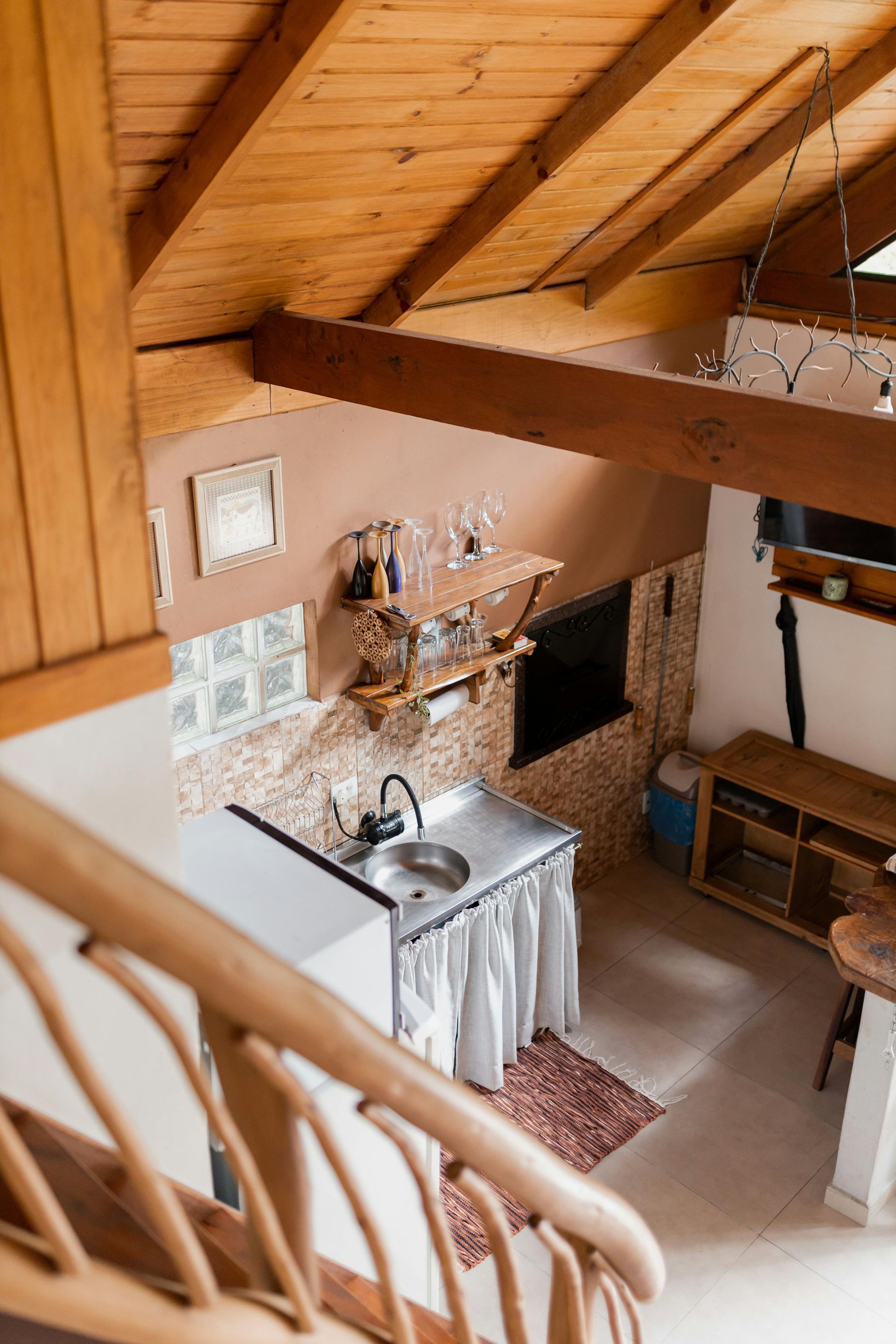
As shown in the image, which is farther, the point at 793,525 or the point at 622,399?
the point at 793,525

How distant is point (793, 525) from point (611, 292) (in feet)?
4.23

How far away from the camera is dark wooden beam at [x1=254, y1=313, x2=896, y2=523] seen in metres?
2.32

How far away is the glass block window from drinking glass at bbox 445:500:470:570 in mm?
753

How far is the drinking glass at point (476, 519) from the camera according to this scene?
472cm

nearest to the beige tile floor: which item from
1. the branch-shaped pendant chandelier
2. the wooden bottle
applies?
the wooden bottle

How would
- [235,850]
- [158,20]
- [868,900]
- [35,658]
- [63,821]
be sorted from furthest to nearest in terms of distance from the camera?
[868,900], [235,850], [158,20], [35,658], [63,821]

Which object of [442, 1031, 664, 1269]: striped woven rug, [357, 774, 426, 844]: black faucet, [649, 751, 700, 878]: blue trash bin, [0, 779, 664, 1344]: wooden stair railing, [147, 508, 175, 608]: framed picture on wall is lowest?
[442, 1031, 664, 1269]: striped woven rug

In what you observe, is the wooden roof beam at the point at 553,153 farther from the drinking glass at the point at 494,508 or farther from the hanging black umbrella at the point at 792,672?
the hanging black umbrella at the point at 792,672

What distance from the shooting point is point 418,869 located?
15.6ft

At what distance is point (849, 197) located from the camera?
489 centimetres

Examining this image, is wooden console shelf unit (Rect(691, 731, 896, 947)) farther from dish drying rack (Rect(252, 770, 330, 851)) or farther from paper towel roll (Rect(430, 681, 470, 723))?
dish drying rack (Rect(252, 770, 330, 851))

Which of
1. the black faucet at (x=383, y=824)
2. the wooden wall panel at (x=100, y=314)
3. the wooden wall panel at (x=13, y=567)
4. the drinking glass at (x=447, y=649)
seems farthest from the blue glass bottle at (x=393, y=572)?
the wooden wall panel at (x=13, y=567)

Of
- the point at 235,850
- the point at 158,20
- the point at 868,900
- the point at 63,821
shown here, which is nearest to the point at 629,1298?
the point at 63,821

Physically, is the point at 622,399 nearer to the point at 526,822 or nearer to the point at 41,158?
the point at 41,158
